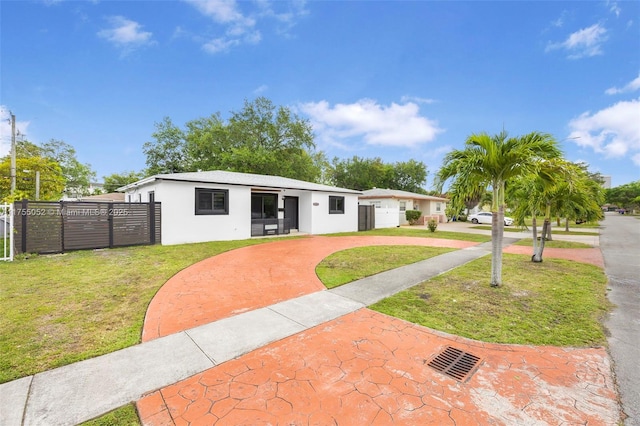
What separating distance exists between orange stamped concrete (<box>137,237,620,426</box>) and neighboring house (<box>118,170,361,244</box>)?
29.3 ft

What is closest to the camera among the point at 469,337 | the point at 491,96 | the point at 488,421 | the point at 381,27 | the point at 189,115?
the point at 488,421

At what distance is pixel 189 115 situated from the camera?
1257 inches

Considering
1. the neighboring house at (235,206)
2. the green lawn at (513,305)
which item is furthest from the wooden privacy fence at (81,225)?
the green lawn at (513,305)

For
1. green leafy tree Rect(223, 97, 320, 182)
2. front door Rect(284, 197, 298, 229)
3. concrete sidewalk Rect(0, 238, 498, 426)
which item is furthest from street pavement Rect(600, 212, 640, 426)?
green leafy tree Rect(223, 97, 320, 182)

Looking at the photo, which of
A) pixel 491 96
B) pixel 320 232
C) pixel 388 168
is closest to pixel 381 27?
pixel 491 96

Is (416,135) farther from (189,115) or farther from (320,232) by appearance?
(189,115)

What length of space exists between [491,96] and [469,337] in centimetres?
1690

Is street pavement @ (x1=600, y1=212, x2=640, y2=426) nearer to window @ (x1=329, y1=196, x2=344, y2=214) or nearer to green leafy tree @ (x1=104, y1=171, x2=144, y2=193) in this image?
window @ (x1=329, y1=196, x2=344, y2=214)

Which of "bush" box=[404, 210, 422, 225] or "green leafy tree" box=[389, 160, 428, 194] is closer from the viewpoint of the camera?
"bush" box=[404, 210, 422, 225]

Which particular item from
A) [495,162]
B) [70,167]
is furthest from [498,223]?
[70,167]

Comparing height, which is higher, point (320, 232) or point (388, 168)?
point (388, 168)

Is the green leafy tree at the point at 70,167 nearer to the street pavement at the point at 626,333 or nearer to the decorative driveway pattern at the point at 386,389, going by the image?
the decorative driveway pattern at the point at 386,389

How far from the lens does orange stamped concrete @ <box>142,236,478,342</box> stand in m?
4.34

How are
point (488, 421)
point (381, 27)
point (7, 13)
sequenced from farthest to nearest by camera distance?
point (381, 27), point (7, 13), point (488, 421)
